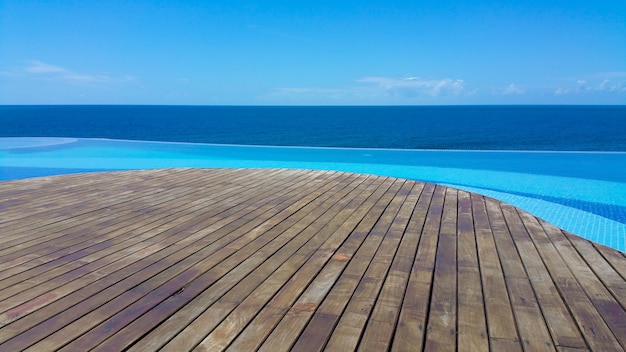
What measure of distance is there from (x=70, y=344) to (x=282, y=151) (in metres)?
10.4

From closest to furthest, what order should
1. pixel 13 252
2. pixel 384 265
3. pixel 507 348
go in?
pixel 507 348, pixel 384 265, pixel 13 252

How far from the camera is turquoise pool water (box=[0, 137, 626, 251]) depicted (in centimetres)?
572

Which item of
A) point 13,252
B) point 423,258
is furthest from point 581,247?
point 13,252

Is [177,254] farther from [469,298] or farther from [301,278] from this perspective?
[469,298]

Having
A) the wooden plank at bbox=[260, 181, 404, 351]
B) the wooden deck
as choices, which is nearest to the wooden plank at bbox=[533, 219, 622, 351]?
the wooden deck

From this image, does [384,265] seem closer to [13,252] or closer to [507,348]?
[507,348]

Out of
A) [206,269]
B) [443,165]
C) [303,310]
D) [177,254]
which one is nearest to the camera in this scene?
[303,310]

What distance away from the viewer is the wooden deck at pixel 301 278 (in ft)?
4.94

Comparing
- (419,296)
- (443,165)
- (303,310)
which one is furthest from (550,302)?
(443,165)

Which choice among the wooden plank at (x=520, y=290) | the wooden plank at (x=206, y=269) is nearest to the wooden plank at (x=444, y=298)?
the wooden plank at (x=520, y=290)

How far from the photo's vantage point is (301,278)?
6.54ft

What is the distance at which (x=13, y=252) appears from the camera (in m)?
2.36

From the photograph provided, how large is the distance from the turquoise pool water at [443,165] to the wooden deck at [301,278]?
8.72 ft

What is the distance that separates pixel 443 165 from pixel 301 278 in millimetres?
8369
